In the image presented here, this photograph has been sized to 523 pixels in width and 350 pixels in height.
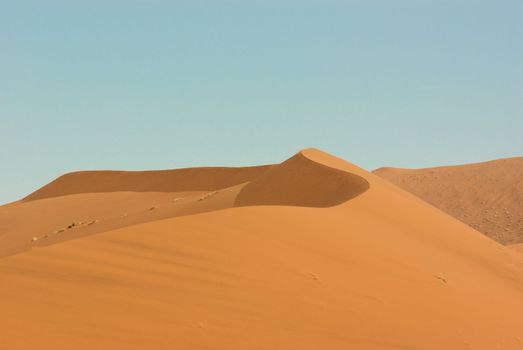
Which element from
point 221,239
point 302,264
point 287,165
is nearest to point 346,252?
point 302,264

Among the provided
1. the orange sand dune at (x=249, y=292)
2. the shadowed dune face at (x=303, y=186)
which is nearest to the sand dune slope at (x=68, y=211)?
the shadowed dune face at (x=303, y=186)

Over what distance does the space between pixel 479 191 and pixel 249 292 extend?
40.6 meters

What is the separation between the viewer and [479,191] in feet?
148

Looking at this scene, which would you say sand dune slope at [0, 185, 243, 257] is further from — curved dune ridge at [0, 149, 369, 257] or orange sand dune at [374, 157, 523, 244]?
orange sand dune at [374, 157, 523, 244]

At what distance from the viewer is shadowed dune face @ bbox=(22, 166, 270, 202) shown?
28.8 metres

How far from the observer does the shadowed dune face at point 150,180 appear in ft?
94.6

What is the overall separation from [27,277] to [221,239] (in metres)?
2.07

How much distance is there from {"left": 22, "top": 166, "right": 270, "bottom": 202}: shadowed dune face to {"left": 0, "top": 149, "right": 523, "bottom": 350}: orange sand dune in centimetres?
1886

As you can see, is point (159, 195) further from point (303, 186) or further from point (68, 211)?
point (303, 186)

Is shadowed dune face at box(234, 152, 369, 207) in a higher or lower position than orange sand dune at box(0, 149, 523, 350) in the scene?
higher

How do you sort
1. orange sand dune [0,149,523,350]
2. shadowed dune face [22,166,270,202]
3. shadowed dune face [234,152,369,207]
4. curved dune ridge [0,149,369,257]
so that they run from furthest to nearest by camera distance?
shadowed dune face [22,166,270,202] < curved dune ridge [0,149,369,257] < shadowed dune face [234,152,369,207] < orange sand dune [0,149,523,350]

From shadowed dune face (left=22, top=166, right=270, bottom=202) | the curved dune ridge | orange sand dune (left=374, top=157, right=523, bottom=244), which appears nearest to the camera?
the curved dune ridge

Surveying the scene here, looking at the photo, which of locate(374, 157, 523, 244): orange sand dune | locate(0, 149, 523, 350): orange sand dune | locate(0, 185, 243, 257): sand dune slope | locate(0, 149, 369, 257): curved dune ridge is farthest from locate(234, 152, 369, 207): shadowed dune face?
locate(374, 157, 523, 244): orange sand dune

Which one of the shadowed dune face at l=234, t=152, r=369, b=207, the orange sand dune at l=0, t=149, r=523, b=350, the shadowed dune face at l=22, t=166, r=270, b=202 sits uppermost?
the shadowed dune face at l=22, t=166, r=270, b=202
